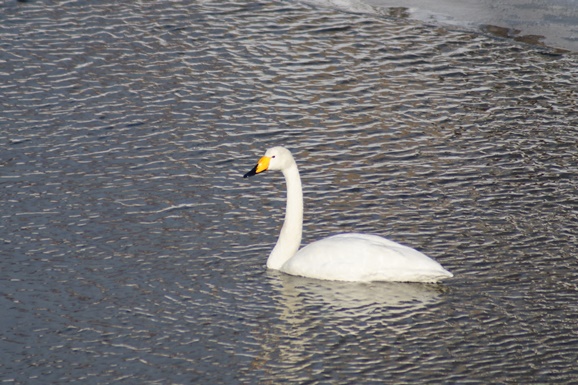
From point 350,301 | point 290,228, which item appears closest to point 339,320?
point 350,301

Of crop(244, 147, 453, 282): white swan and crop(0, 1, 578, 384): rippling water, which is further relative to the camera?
crop(244, 147, 453, 282): white swan

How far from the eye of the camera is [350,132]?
13.1 meters

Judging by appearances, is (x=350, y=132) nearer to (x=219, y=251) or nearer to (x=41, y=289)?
(x=219, y=251)

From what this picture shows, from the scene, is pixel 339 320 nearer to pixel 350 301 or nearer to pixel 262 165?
pixel 350 301

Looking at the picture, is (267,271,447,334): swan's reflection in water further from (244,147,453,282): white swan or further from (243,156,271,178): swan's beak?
(243,156,271,178): swan's beak

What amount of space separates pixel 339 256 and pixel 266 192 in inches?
86.4

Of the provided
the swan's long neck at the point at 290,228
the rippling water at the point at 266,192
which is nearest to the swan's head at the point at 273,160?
the swan's long neck at the point at 290,228

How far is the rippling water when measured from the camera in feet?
26.9

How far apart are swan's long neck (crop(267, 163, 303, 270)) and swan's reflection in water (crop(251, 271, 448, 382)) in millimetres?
164

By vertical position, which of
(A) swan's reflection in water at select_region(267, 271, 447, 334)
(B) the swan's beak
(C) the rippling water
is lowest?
(A) swan's reflection in water at select_region(267, 271, 447, 334)

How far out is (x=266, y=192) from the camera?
11477 millimetres

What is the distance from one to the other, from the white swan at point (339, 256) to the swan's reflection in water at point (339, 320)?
101 millimetres

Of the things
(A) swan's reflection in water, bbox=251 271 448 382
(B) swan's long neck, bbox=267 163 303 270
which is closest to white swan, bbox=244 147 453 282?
(B) swan's long neck, bbox=267 163 303 270

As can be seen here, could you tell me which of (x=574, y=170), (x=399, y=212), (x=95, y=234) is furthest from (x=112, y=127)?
(x=574, y=170)
